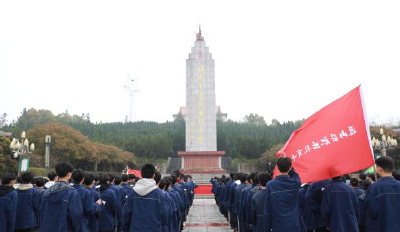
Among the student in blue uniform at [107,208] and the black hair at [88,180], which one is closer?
the black hair at [88,180]

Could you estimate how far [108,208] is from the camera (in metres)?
5.98

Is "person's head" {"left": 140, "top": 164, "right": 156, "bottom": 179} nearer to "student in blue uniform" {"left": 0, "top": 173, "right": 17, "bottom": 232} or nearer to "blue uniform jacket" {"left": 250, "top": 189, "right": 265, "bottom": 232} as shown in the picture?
"blue uniform jacket" {"left": 250, "top": 189, "right": 265, "bottom": 232}

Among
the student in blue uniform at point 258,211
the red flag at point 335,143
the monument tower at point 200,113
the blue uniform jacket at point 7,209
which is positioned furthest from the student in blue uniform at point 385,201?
the monument tower at point 200,113

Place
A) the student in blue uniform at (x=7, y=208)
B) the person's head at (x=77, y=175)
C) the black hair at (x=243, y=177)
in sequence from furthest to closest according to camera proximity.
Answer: the black hair at (x=243, y=177) → the student in blue uniform at (x=7, y=208) → the person's head at (x=77, y=175)

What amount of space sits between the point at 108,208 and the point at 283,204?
293 cm

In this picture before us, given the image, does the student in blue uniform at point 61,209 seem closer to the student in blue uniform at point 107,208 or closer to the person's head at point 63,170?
the person's head at point 63,170

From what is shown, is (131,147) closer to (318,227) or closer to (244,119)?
(318,227)

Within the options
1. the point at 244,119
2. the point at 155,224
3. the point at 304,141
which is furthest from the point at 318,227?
the point at 244,119

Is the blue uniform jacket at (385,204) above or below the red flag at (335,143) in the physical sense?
below

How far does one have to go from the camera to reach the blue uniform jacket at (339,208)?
4.24m

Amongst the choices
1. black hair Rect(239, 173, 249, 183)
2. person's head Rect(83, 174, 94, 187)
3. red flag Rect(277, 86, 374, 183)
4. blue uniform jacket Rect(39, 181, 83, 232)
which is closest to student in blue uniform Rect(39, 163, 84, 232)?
blue uniform jacket Rect(39, 181, 83, 232)

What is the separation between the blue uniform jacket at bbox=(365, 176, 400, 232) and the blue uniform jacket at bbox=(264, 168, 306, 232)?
0.72m

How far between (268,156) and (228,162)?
9023 mm

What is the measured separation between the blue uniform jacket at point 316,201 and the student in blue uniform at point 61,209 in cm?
260
